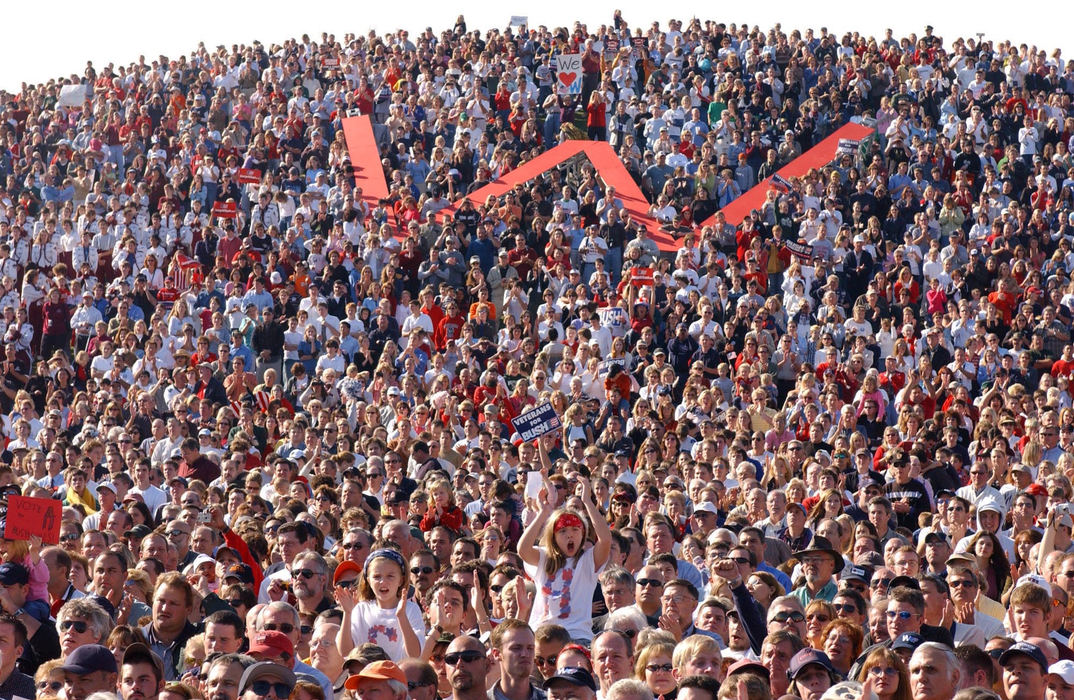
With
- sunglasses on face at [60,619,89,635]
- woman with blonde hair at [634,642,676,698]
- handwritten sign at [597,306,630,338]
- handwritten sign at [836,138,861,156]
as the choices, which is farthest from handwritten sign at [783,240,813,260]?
sunglasses on face at [60,619,89,635]

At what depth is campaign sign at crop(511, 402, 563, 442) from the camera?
35.1ft

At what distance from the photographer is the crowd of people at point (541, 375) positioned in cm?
785

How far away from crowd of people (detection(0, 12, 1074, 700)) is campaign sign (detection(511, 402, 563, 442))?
6 centimetres

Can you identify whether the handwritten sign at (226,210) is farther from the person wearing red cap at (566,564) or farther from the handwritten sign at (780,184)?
the person wearing red cap at (566,564)

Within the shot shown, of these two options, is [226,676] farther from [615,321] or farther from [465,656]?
[615,321]

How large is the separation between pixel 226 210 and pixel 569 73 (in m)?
7.31

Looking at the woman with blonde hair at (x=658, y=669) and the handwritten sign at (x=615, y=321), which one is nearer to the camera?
the woman with blonde hair at (x=658, y=669)

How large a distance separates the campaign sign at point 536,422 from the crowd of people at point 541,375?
0.19 ft

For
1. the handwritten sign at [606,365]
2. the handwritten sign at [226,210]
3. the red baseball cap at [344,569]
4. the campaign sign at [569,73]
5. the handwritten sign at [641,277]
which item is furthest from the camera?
the campaign sign at [569,73]

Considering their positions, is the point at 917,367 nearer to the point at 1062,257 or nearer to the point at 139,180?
the point at 1062,257

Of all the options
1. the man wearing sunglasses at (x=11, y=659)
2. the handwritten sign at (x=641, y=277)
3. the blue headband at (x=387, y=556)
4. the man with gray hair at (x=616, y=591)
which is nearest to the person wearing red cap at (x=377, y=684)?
the blue headband at (x=387, y=556)

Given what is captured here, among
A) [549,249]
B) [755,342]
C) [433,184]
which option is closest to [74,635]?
[755,342]

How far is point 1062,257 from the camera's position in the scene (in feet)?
67.8

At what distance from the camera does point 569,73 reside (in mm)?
28219
